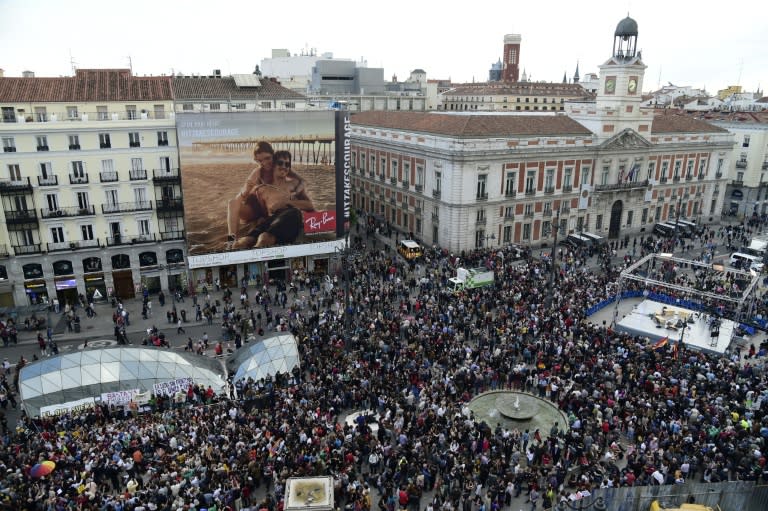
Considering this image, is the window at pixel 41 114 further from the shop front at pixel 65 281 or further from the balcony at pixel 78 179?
the shop front at pixel 65 281

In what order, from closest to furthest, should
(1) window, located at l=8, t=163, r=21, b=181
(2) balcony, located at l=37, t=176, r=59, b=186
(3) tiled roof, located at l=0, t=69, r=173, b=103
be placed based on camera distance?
(1) window, located at l=8, t=163, r=21, b=181 < (2) balcony, located at l=37, t=176, r=59, b=186 < (3) tiled roof, located at l=0, t=69, r=173, b=103

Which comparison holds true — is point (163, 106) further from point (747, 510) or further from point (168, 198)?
point (747, 510)

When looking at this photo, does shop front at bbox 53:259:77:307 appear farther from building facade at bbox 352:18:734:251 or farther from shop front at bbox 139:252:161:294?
building facade at bbox 352:18:734:251

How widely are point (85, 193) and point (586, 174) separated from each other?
43.9m

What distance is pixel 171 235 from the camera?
139 ft

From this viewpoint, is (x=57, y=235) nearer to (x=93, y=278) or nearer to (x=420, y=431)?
(x=93, y=278)

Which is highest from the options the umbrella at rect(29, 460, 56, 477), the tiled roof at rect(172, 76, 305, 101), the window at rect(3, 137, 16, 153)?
the tiled roof at rect(172, 76, 305, 101)

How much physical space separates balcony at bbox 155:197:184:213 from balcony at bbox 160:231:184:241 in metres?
1.67

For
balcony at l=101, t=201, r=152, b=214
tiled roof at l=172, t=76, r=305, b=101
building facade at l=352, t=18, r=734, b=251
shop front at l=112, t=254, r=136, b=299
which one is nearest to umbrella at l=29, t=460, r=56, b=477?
shop front at l=112, t=254, r=136, b=299

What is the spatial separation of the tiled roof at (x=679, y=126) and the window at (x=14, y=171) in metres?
57.0

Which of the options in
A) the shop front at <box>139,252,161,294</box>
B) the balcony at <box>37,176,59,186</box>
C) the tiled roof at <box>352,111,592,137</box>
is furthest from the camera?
the tiled roof at <box>352,111,592,137</box>

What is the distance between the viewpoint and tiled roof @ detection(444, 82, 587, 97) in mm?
116688

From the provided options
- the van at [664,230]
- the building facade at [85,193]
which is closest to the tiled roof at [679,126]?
the van at [664,230]

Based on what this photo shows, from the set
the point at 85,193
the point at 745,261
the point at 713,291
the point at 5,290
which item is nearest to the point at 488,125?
the point at 713,291
